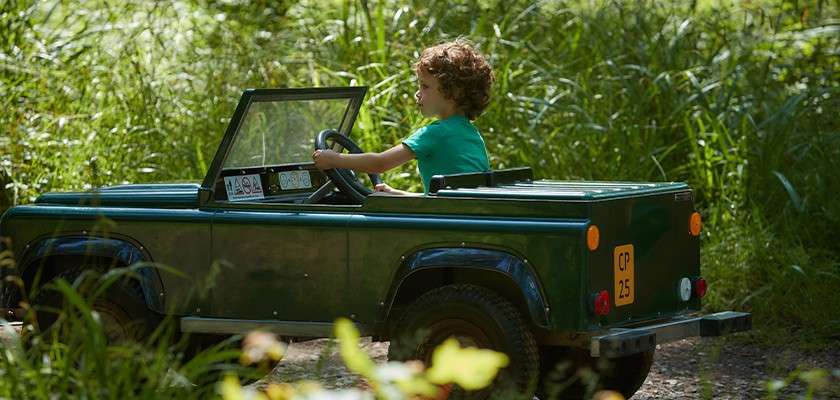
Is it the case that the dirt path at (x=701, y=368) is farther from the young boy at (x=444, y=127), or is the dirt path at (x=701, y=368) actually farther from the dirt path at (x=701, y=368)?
the young boy at (x=444, y=127)

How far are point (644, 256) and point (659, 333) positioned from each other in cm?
29

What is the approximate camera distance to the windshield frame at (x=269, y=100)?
5375 mm

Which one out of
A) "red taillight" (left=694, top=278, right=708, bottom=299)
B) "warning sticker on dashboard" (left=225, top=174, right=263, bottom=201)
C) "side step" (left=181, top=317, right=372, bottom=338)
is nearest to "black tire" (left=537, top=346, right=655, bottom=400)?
"red taillight" (left=694, top=278, right=708, bottom=299)

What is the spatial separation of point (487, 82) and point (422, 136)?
40 cm

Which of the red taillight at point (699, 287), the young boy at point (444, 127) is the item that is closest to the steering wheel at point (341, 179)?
the young boy at point (444, 127)

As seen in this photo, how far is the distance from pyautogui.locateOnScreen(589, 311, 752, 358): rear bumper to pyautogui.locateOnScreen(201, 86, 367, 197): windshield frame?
1647 millimetres

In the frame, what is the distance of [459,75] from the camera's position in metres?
5.45

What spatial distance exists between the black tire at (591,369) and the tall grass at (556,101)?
5.79ft

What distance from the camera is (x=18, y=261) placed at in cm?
555

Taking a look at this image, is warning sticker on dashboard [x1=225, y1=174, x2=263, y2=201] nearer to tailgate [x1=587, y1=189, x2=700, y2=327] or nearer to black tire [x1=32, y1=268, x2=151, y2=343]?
black tire [x1=32, y1=268, x2=151, y2=343]

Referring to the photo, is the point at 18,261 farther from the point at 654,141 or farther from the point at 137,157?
the point at 654,141

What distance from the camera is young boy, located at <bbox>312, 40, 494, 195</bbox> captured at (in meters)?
5.34

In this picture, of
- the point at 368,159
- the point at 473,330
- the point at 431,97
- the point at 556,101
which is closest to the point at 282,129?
the point at 368,159

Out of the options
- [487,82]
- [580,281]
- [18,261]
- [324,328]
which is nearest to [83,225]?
[18,261]
